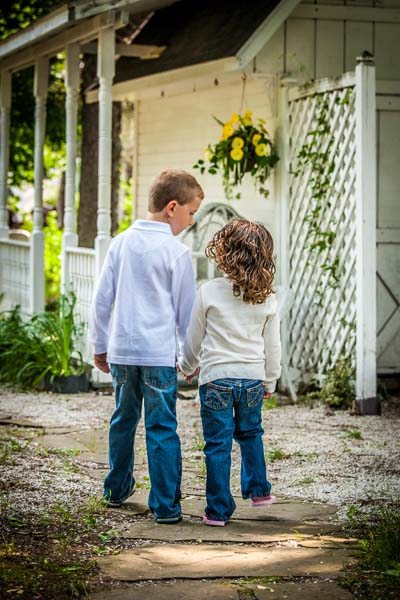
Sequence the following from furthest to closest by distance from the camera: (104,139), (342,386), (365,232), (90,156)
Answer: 1. (90,156)
2. (104,139)
3. (342,386)
4. (365,232)

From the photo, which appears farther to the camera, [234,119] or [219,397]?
[234,119]

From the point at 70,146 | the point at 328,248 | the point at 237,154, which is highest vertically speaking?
the point at 70,146

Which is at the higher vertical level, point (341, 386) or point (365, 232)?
point (365, 232)

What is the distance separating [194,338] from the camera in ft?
16.4

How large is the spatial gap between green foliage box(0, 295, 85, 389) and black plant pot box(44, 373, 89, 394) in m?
0.05

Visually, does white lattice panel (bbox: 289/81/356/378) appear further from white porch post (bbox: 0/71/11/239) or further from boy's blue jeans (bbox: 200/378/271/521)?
white porch post (bbox: 0/71/11/239)

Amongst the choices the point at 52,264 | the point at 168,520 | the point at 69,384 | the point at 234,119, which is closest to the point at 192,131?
the point at 234,119

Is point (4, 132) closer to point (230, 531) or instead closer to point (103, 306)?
point (103, 306)

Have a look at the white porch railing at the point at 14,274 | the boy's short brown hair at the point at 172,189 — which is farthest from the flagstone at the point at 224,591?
the white porch railing at the point at 14,274

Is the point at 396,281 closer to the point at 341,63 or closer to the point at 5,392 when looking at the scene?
the point at 341,63

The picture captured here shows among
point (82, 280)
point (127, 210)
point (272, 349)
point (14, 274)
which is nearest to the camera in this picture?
point (272, 349)

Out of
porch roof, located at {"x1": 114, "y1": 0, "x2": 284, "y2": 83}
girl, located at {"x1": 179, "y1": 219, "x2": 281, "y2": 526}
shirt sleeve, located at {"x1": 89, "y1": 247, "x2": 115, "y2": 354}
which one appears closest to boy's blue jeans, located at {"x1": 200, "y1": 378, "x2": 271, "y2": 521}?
girl, located at {"x1": 179, "y1": 219, "x2": 281, "y2": 526}

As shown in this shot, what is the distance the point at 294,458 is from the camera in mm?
6570

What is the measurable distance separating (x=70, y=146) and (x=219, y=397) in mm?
5504
